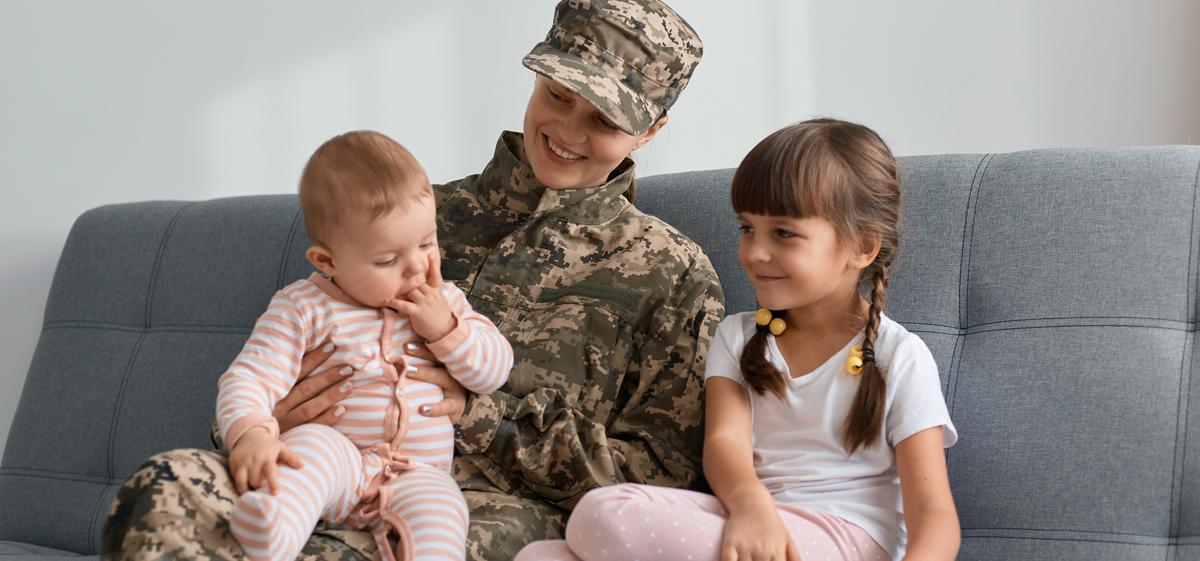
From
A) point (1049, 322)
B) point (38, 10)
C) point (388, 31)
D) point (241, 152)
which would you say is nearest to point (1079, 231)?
point (1049, 322)

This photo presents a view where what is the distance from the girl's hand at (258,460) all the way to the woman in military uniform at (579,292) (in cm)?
17

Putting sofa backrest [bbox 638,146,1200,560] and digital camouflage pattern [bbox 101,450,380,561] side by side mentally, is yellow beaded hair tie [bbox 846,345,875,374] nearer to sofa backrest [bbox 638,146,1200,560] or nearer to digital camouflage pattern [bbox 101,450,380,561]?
sofa backrest [bbox 638,146,1200,560]

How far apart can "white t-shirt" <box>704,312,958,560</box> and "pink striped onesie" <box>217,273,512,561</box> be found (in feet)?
1.26

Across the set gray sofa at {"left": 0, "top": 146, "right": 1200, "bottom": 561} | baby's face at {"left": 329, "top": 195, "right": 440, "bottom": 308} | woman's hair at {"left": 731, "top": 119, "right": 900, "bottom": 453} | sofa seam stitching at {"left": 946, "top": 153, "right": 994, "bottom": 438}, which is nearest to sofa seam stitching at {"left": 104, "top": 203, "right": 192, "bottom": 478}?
gray sofa at {"left": 0, "top": 146, "right": 1200, "bottom": 561}

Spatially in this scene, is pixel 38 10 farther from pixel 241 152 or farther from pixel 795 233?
pixel 795 233

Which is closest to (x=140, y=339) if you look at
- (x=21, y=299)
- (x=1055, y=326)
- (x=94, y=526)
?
(x=94, y=526)

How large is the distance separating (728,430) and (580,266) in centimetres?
38

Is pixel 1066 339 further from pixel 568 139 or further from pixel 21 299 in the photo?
pixel 21 299

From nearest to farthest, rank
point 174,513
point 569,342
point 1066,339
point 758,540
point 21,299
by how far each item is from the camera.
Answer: point 174,513, point 758,540, point 1066,339, point 569,342, point 21,299

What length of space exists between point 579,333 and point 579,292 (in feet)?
0.24

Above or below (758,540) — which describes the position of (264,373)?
above

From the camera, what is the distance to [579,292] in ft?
4.60

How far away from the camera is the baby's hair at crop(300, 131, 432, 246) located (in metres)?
1.08

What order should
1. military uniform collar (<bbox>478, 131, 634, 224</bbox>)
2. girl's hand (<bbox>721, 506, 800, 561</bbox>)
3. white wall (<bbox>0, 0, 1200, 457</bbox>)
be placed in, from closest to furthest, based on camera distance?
girl's hand (<bbox>721, 506, 800, 561</bbox>), military uniform collar (<bbox>478, 131, 634, 224</bbox>), white wall (<bbox>0, 0, 1200, 457</bbox>)
